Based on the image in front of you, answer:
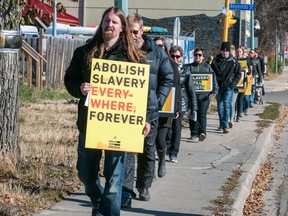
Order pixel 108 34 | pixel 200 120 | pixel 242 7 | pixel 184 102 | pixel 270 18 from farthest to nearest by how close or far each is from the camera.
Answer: pixel 270 18 < pixel 242 7 < pixel 200 120 < pixel 184 102 < pixel 108 34

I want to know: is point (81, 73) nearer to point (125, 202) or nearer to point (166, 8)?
point (125, 202)

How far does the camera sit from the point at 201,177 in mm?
10141

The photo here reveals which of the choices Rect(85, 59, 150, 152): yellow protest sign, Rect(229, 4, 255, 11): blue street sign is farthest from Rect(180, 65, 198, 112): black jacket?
Rect(229, 4, 255, 11): blue street sign

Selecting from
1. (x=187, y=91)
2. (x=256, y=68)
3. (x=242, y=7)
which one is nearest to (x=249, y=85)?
(x=256, y=68)

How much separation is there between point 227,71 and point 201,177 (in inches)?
227

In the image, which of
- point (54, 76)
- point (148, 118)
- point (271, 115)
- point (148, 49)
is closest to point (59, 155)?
point (148, 49)

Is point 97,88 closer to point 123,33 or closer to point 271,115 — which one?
point 123,33

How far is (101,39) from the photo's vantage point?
6.32m

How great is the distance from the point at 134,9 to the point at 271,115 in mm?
31095

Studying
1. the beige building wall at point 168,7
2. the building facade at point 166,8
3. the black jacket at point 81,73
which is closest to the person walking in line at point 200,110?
the black jacket at point 81,73

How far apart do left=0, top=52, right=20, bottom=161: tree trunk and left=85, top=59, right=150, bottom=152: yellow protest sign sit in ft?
10.4

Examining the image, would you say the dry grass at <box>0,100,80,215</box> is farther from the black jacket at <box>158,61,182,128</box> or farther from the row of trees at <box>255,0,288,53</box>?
the row of trees at <box>255,0,288,53</box>

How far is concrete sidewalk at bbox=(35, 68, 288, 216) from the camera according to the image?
309 inches

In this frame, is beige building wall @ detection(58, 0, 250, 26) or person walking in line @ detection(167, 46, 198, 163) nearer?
person walking in line @ detection(167, 46, 198, 163)
